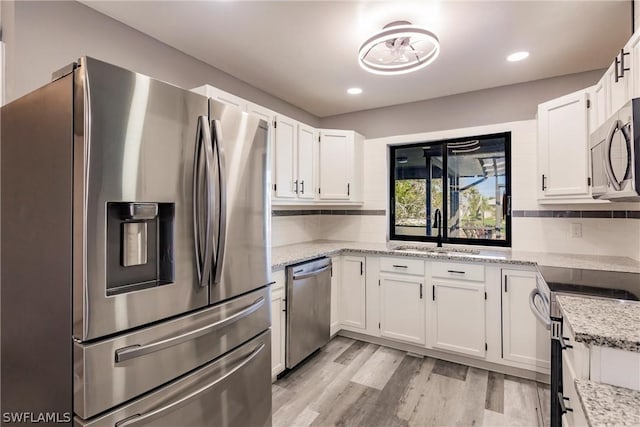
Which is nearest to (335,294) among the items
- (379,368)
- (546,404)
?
(379,368)

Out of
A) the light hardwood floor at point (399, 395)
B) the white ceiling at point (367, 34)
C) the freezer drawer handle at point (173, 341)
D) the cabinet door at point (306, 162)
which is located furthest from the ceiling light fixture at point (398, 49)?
the light hardwood floor at point (399, 395)

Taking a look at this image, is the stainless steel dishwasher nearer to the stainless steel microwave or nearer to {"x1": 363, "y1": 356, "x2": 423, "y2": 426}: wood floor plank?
{"x1": 363, "y1": 356, "x2": 423, "y2": 426}: wood floor plank

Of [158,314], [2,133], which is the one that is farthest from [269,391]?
[2,133]

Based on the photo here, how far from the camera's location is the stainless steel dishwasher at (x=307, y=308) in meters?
2.53

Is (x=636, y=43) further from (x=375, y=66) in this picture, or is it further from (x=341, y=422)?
(x=341, y=422)

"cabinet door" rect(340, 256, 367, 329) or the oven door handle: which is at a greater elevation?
the oven door handle

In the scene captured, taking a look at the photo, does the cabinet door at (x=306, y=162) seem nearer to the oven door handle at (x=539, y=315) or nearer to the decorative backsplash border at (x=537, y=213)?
the decorative backsplash border at (x=537, y=213)

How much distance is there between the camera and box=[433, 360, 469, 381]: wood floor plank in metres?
2.60

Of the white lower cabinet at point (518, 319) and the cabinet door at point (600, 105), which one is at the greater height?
the cabinet door at point (600, 105)

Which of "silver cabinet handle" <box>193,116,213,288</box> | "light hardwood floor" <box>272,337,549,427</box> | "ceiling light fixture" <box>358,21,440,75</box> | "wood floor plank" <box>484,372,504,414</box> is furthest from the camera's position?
"wood floor plank" <box>484,372,504,414</box>

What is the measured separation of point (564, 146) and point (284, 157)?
7.53 ft

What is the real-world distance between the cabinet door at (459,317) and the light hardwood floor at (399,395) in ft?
0.59

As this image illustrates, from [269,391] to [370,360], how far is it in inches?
50.2

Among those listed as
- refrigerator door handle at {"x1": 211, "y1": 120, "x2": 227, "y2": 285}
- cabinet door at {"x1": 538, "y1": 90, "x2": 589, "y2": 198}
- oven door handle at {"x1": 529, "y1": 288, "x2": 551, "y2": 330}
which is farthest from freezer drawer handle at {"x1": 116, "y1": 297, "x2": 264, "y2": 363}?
cabinet door at {"x1": 538, "y1": 90, "x2": 589, "y2": 198}
